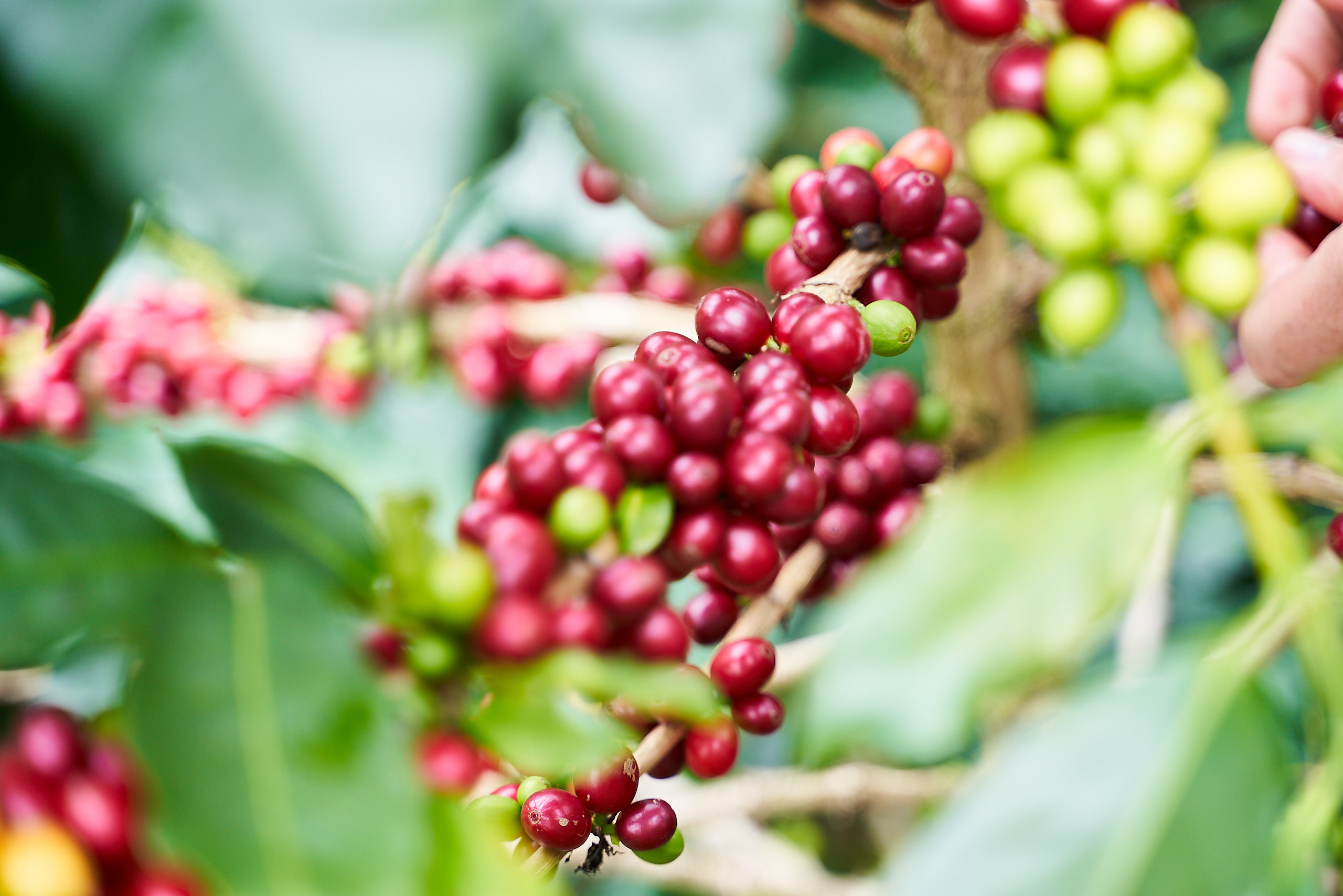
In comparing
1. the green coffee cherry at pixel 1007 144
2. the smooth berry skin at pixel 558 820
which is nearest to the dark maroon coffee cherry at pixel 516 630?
the smooth berry skin at pixel 558 820

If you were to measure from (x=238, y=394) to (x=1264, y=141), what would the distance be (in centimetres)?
115

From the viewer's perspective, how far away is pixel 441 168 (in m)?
0.21

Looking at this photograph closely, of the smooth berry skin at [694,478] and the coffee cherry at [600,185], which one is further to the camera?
the coffee cherry at [600,185]

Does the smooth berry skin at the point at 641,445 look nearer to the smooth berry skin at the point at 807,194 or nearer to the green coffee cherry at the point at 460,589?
the green coffee cherry at the point at 460,589

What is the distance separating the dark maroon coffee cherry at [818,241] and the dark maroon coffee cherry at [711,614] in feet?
0.67

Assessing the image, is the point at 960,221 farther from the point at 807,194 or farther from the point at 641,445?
the point at 641,445

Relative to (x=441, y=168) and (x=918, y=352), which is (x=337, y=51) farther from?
(x=918, y=352)

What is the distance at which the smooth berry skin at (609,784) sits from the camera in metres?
0.38

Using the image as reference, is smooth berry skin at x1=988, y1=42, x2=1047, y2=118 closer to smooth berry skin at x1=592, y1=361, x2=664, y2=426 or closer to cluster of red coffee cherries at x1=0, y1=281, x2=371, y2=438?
smooth berry skin at x1=592, y1=361, x2=664, y2=426

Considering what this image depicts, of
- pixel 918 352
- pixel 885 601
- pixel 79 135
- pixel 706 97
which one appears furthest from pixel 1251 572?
pixel 79 135

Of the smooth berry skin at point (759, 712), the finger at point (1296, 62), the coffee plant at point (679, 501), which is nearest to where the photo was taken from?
the coffee plant at point (679, 501)

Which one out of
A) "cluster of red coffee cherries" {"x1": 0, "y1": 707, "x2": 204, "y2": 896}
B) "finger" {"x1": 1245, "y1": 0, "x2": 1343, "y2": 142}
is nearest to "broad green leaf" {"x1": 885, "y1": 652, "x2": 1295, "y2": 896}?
"cluster of red coffee cherries" {"x1": 0, "y1": 707, "x2": 204, "y2": 896}

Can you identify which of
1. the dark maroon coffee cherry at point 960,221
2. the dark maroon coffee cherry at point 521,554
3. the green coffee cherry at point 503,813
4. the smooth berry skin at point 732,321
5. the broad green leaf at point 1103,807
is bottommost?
the green coffee cherry at point 503,813

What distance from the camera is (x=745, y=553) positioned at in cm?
37
